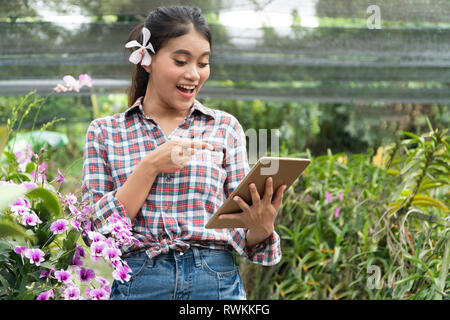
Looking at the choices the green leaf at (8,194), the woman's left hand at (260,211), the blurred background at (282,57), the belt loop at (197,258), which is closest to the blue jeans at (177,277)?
the belt loop at (197,258)

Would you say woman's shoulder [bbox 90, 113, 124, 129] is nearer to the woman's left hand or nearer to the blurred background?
the woman's left hand

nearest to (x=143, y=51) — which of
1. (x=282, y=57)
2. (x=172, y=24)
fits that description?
(x=172, y=24)

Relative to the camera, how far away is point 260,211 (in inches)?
49.9

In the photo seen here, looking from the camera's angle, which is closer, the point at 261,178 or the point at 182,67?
the point at 261,178

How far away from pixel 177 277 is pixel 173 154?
25 cm

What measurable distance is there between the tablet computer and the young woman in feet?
0.05

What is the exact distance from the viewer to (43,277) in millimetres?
1152

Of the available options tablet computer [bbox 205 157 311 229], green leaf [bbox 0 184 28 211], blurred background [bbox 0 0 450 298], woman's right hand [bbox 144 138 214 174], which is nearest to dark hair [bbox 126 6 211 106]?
woman's right hand [bbox 144 138 214 174]

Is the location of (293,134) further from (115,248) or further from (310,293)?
(115,248)

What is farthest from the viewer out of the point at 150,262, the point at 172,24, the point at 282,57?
the point at 282,57

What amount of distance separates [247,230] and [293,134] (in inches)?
138

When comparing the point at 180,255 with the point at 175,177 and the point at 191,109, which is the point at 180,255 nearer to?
the point at 175,177

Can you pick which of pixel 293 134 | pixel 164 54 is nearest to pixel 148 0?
pixel 164 54

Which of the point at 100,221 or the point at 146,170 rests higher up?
the point at 146,170
